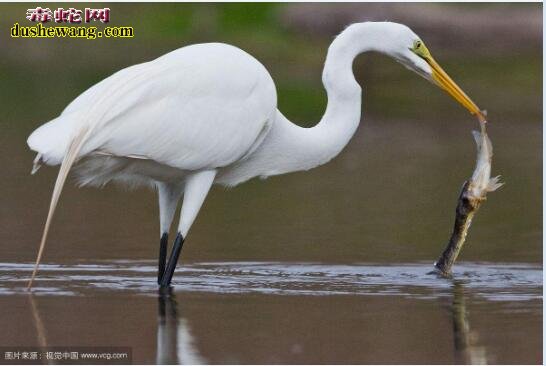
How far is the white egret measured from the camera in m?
8.52

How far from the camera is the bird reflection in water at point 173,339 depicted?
671cm

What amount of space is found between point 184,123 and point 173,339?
191 centimetres

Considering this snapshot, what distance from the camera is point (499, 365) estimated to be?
6711 mm

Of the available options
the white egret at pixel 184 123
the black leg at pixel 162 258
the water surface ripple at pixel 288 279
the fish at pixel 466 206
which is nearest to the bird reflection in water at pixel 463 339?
the water surface ripple at pixel 288 279

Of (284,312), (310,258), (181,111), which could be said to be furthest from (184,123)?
(310,258)

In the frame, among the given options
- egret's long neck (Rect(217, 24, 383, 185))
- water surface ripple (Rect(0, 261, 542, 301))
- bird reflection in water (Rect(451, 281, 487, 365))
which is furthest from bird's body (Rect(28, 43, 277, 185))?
bird reflection in water (Rect(451, 281, 487, 365))

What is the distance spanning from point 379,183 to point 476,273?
4.98 meters

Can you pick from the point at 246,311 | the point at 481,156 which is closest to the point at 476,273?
the point at 481,156

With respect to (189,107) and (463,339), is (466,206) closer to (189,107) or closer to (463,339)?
(189,107)

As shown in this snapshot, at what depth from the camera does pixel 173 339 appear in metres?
7.19

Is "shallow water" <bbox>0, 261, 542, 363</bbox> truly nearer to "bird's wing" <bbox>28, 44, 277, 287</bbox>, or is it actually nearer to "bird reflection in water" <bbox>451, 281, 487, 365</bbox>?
"bird reflection in water" <bbox>451, 281, 487, 365</bbox>

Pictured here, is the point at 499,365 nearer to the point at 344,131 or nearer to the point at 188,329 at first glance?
the point at 188,329

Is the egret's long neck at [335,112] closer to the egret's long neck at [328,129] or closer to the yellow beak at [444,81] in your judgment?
the egret's long neck at [328,129]

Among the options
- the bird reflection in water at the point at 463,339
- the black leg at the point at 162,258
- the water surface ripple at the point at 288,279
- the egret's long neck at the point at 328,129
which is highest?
the egret's long neck at the point at 328,129
